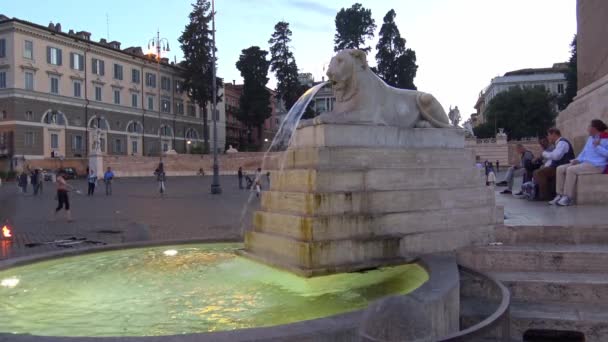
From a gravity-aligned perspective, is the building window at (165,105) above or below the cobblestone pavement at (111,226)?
above

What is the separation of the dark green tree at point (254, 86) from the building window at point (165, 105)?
11540 mm

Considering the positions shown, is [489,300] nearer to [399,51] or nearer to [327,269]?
[327,269]

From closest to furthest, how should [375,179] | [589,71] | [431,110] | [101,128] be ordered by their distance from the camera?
[375,179] < [431,110] < [589,71] < [101,128]

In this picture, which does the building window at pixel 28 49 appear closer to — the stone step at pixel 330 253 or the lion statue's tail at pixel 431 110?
the lion statue's tail at pixel 431 110

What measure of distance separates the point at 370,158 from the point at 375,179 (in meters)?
0.28

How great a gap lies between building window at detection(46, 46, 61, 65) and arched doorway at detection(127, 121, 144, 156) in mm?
12599

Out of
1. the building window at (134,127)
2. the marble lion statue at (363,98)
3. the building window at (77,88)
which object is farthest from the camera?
the building window at (134,127)

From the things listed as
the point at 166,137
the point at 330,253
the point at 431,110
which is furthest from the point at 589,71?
the point at 166,137

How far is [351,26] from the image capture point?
6138cm

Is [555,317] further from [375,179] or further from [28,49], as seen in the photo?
[28,49]

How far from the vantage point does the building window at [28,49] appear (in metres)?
56.0

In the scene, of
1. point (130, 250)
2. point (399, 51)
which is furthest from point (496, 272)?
point (399, 51)

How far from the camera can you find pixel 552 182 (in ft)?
32.1

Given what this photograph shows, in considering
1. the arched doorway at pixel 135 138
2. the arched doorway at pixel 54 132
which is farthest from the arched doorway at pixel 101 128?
the arched doorway at pixel 135 138
